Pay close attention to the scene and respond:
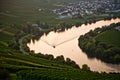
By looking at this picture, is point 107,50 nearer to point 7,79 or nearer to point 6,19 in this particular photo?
point 7,79

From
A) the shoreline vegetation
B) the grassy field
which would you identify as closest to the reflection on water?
the shoreline vegetation

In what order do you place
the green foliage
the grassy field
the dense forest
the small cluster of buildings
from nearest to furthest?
the green foliage
the dense forest
the grassy field
the small cluster of buildings

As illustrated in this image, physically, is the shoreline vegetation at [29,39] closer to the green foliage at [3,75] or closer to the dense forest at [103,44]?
the green foliage at [3,75]

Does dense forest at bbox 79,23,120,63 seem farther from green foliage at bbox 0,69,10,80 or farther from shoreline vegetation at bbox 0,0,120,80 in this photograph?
green foliage at bbox 0,69,10,80

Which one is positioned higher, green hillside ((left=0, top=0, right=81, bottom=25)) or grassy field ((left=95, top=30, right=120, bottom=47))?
green hillside ((left=0, top=0, right=81, bottom=25))

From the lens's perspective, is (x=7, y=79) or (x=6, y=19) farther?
(x=6, y=19)

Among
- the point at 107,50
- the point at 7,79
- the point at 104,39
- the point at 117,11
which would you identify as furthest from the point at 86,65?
the point at 117,11

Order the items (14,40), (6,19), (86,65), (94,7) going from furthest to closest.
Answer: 1. (94,7)
2. (6,19)
3. (14,40)
4. (86,65)
